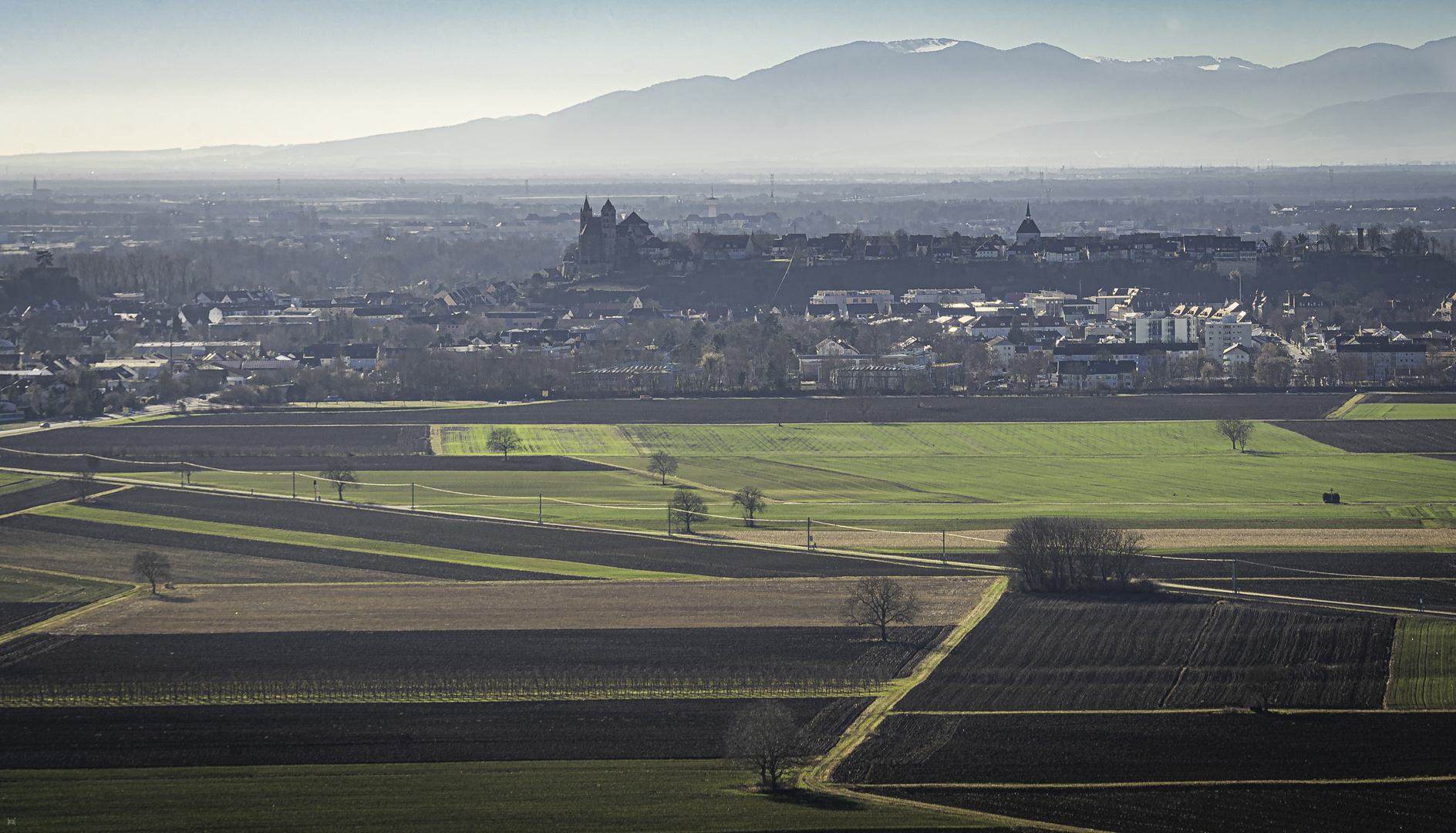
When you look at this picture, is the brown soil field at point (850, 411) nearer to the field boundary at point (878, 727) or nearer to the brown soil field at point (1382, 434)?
the brown soil field at point (1382, 434)

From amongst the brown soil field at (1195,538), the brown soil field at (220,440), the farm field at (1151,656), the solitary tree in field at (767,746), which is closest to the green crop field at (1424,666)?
the farm field at (1151,656)

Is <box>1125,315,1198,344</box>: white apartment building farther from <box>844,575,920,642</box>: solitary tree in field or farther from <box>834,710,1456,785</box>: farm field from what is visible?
<box>834,710,1456,785</box>: farm field

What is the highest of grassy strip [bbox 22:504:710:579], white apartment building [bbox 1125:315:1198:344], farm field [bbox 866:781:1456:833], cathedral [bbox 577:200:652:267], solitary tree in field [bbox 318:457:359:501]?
cathedral [bbox 577:200:652:267]

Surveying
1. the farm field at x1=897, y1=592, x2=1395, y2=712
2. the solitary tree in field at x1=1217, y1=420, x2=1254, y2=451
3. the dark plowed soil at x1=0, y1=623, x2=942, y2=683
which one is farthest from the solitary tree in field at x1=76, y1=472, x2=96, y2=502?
the solitary tree in field at x1=1217, y1=420, x2=1254, y2=451

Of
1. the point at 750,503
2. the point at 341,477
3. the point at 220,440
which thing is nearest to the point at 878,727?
the point at 750,503

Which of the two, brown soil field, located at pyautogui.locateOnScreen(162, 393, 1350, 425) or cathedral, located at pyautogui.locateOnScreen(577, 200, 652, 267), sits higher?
cathedral, located at pyautogui.locateOnScreen(577, 200, 652, 267)

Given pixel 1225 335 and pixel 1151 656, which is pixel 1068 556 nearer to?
pixel 1151 656

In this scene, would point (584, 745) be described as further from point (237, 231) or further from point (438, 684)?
point (237, 231)
